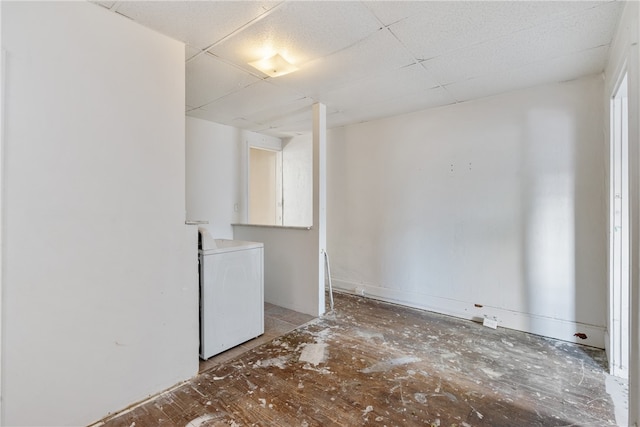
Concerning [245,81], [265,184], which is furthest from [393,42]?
[265,184]

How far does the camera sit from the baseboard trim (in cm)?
256

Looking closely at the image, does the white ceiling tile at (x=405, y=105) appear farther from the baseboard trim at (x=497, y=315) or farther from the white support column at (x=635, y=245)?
the baseboard trim at (x=497, y=315)

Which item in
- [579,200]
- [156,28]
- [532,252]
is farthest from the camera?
[532,252]

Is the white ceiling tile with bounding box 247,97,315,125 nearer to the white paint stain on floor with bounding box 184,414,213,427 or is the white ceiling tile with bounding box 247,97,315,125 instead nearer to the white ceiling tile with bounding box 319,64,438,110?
the white ceiling tile with bounding box 319,64,438,110

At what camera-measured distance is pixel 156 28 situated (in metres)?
1.84

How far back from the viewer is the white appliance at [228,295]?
233 centimetres

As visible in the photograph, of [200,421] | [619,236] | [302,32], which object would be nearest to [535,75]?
[619,236]

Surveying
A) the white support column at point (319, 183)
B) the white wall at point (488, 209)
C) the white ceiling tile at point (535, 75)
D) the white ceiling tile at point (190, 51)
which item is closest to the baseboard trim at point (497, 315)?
the white wall at point (488, 209)

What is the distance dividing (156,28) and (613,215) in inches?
135

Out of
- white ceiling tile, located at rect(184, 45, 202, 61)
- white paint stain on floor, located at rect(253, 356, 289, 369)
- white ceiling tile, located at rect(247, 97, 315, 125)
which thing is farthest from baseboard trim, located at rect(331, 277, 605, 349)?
white ceiling tile, located at rect(184, 45, 202, 61)

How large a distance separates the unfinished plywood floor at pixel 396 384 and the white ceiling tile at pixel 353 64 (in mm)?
2346

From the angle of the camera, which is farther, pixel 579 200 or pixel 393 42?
pixel 579 200

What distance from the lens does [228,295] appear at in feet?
8.17

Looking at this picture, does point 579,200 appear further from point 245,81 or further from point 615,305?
point 245,81
